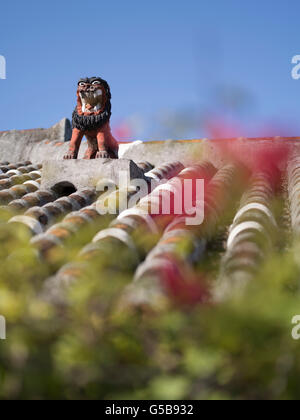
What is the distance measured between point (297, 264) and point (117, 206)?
87.9 inches

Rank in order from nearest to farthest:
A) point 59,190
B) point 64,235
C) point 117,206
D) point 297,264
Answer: point 297,264 → point 64,235 → point 117,206 → point 59,190

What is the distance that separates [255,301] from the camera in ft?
6.36

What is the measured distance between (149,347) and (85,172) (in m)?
4.11

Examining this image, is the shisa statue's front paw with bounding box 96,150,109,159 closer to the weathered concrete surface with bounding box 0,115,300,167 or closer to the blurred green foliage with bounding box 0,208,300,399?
the weathered concrete surface with bounding box 0,115,300,167

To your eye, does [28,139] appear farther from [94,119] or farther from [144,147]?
[94,119]

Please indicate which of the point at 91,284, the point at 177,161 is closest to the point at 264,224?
the point at 91,284

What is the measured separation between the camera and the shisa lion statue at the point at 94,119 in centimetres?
600

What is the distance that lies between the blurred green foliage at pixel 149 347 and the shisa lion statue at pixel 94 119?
159 inches

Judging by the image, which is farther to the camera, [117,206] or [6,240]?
[117,206]

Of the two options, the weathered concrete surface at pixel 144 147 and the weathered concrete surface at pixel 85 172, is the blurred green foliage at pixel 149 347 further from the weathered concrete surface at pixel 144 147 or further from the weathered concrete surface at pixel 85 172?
the weathered concrete surface at pixel 144 147

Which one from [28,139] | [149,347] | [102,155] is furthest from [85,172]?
[28,139]
